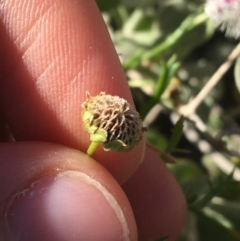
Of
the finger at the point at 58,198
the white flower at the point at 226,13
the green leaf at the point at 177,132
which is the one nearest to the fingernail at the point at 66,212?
the finger at the point at 58,198

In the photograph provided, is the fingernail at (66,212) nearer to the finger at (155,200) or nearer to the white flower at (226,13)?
the finger at (155,200)

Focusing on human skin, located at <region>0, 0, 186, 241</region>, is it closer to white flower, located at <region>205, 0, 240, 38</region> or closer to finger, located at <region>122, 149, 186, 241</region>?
finger, located at <region>122, 149, 186, 241</region>

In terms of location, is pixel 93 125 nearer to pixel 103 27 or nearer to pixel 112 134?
pixel 112 134

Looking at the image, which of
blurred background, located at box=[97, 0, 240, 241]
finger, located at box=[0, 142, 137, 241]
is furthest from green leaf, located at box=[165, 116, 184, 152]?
finger, located at box=[0, 142, 137, 241]

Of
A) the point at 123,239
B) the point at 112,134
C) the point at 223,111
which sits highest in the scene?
the point at 112,134

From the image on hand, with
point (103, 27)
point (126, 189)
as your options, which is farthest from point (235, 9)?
point (126, 189)
